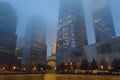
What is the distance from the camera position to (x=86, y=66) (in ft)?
340

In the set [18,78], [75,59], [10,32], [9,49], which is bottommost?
[18,78]

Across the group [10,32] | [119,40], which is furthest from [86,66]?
Answer: [10,32]

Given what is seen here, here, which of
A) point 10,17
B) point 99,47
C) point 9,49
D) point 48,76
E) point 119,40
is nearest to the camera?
point 48,76

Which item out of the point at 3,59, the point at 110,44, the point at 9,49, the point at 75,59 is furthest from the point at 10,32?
the point at 110,44

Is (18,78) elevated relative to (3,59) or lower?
lower

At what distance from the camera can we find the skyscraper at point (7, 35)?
162 metres

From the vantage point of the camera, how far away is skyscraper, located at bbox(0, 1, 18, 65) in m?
162

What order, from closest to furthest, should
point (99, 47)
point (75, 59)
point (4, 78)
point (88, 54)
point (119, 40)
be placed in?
point (4, 78) < point (119, 40) < point (99, 47) < point (88, 54) < point (75, 59)

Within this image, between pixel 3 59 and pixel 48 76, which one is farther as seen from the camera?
pixel 3 59

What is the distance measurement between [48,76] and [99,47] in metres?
104

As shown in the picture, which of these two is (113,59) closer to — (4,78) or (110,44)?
(110,44)

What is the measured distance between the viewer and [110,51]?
103062mm

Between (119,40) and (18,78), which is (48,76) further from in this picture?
(119,40)

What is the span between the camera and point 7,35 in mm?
171750
